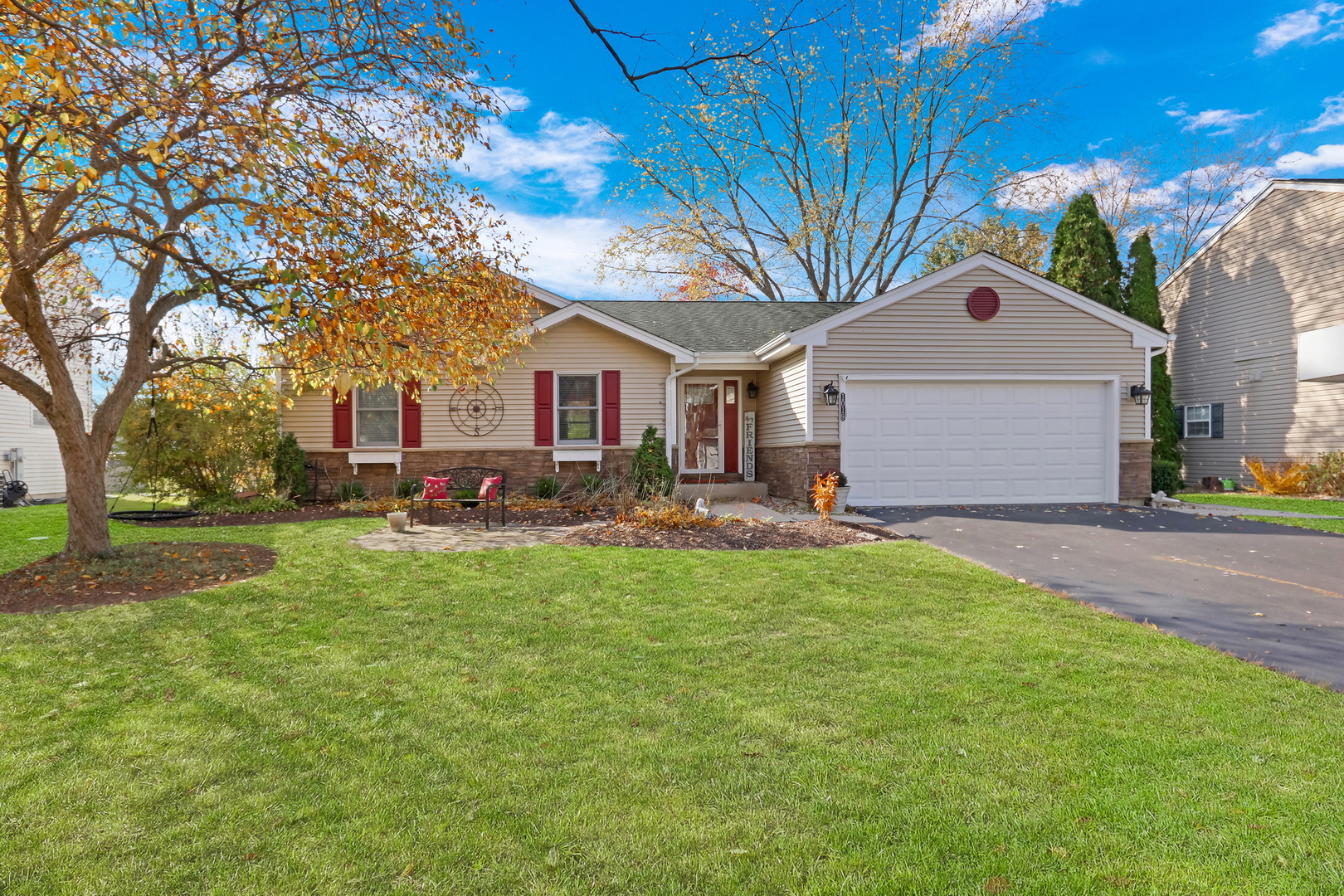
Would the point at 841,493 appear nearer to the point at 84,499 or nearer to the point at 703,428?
the point at 703,428

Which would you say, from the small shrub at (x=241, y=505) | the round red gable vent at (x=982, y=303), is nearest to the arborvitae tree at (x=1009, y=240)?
the round red gable vent at (x=982, y=303)

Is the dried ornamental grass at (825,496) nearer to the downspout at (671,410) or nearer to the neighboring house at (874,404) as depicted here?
the neighboring house at (874,404)

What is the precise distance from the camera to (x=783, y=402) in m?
13.7

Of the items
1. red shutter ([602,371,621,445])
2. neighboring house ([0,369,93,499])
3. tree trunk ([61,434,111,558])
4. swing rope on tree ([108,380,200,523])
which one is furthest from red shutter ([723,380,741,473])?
neighboring house ([0,369,93,499])

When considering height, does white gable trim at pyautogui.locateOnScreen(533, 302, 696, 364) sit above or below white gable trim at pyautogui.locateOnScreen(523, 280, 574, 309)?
below

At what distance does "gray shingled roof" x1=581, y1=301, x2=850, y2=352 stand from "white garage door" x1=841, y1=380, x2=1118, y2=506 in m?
3.13

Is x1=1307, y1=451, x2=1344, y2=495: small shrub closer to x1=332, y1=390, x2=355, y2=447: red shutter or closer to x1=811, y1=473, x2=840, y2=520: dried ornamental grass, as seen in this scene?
x1=811, y1=473, x2=840, y2=520: dried ornamental grass

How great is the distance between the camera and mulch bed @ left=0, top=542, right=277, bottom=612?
5.97 metres

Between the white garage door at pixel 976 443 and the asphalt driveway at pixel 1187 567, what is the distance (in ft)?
3.04

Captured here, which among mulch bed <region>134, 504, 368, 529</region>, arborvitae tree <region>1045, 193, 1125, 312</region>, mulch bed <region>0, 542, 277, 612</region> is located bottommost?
mulch bed <region>0, 542, 277, 612</region>

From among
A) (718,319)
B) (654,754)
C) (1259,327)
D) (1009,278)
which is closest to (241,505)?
(718,319)

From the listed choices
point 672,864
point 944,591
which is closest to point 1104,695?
point 944,591

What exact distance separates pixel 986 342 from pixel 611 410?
715 centimetres

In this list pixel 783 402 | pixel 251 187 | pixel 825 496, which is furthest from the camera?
pixel 783 402
